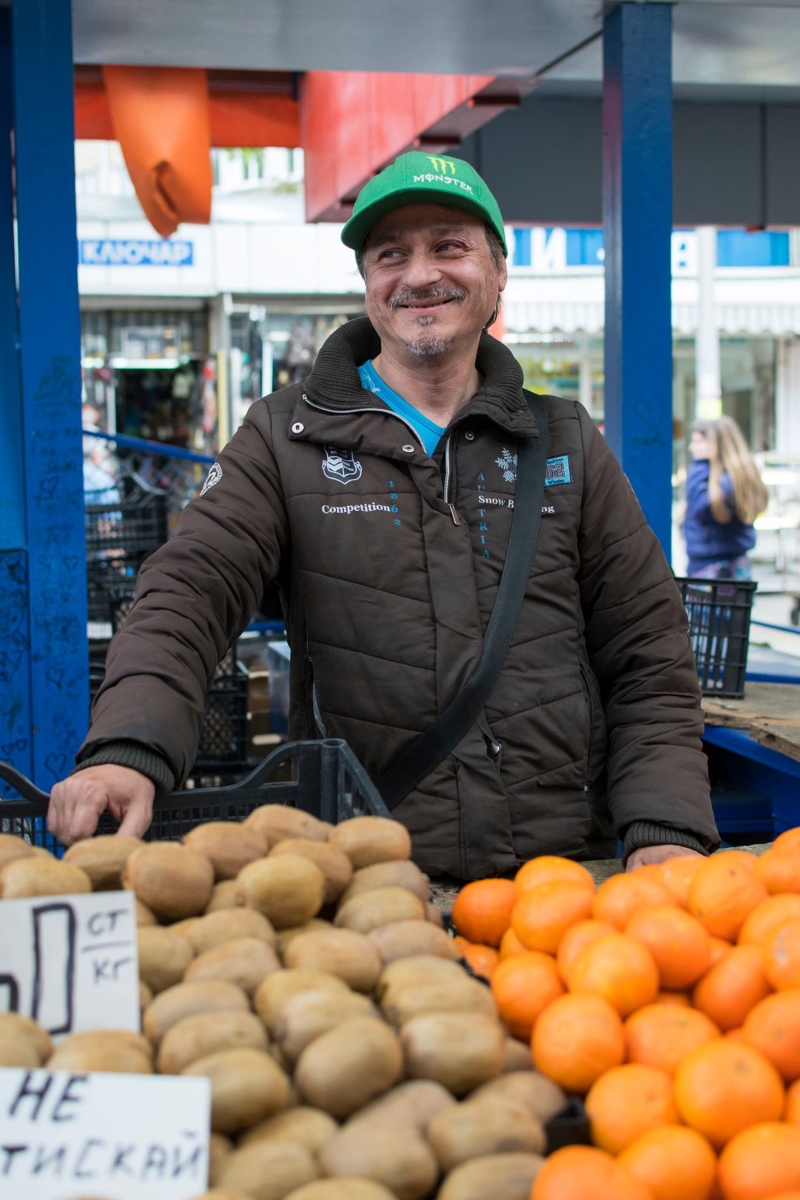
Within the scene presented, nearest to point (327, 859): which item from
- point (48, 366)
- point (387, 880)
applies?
point (387, 880)

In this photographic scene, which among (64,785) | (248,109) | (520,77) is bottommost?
(64,785)

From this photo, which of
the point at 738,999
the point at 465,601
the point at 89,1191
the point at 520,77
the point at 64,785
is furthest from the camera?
the point at 520,77

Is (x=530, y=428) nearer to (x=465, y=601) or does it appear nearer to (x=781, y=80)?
(x=465, y=601)

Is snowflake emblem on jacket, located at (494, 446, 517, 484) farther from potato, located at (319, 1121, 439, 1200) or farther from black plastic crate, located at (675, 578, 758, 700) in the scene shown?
black plastic crate, located at (675, 578, 758, 700)

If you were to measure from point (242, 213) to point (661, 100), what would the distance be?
13.7 m

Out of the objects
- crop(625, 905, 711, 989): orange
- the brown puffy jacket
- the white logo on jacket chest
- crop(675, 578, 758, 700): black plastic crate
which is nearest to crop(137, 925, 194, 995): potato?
crop(625, 905, 711, 989): orange

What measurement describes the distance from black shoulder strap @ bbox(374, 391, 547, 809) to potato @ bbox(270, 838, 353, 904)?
2.23ft

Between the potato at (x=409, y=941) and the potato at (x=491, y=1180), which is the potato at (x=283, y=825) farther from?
the potato at (x=491, y=1180)

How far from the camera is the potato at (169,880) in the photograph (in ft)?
4.90

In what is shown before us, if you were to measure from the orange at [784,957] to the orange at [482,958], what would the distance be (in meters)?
0.37

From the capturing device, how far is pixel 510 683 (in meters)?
2.34

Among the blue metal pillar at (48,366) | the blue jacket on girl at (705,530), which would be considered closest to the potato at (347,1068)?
the blue metal pillar at (48,366)

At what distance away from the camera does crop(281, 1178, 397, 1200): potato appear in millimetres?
1053

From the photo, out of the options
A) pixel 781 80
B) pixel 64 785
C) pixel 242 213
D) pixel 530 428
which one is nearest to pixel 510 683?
pixel 530 428
